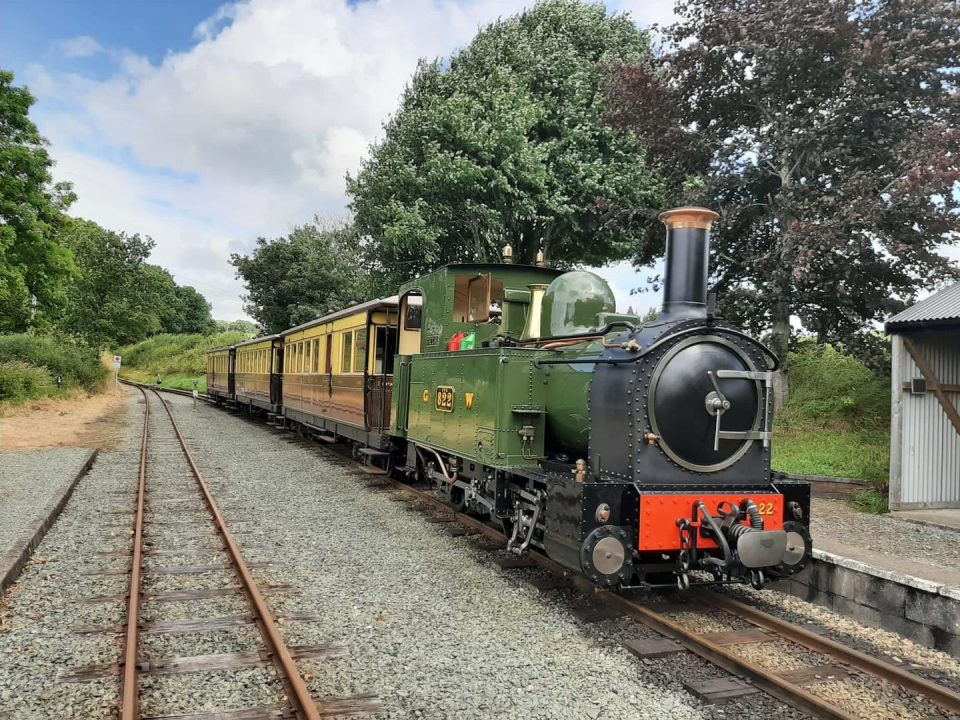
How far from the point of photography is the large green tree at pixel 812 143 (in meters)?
11.8

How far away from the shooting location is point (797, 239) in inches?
494

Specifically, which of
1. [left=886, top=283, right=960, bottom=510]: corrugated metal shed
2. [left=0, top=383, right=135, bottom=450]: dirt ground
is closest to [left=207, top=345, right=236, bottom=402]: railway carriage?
[left=0, top=383, right=135, bottom=450]: dirt ground

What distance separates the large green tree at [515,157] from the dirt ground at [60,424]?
831 cm

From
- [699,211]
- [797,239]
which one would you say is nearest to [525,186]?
[797,239]

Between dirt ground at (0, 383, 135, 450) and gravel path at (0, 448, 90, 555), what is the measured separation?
1.65m

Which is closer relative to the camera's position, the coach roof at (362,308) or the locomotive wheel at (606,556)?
the locomotive wheel at (606,556)

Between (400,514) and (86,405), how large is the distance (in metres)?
21.9

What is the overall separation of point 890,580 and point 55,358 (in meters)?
29.3

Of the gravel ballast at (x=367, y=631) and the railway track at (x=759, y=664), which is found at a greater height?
the railway track at (x=759, y=664)

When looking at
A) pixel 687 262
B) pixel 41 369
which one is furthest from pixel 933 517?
pixel 41 369

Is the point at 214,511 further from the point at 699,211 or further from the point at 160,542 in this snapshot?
the point at 699,211

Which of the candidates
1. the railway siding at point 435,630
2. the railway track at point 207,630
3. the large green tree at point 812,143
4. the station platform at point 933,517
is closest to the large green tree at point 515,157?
the large green tree at point 812,143

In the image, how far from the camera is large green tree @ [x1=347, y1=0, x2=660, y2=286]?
54.1ft

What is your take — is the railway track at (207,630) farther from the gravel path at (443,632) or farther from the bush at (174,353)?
the bush at (174,353)
